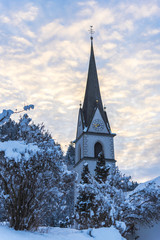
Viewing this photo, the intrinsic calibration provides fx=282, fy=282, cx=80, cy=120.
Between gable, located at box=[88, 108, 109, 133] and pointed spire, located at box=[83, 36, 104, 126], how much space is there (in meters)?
0.70

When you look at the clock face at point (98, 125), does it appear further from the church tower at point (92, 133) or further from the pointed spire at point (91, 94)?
the pointed spire at point (91, 94)

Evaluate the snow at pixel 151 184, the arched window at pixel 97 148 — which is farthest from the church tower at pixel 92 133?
the snow at pixel 151 184

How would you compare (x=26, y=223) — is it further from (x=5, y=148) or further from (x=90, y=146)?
(x=90, y=146)

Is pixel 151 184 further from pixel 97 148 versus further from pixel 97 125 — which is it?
pixel 97 125

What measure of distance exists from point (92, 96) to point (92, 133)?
20.8 feet

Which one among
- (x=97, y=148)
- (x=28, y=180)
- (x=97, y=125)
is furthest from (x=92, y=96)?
(x=28, y=180)

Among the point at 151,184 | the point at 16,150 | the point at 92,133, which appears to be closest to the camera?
the point at 16,150

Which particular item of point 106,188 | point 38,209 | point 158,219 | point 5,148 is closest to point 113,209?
point 106,188

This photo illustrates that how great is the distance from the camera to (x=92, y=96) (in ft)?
137

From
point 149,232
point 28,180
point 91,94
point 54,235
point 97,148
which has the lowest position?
point 54,235

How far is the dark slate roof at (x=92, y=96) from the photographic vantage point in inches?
1578

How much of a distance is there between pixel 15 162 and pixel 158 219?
1043 cm

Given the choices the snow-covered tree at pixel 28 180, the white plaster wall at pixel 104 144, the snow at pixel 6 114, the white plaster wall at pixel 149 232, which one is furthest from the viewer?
the white plaster wall at pixel 104 144

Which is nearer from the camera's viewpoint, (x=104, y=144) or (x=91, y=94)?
(x=104, y=144)
